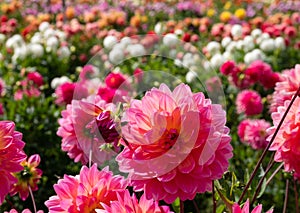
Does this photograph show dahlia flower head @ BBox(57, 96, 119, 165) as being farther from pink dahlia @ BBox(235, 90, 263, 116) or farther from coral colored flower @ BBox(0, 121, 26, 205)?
pink dahlia @ BBox(235, 90, 263, 116)

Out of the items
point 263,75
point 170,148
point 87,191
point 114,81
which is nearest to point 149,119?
point 170,148

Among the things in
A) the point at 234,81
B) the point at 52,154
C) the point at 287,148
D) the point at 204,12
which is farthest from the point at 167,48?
the point at 204,12

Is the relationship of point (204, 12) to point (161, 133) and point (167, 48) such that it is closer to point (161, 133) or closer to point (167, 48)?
point (167, 48)

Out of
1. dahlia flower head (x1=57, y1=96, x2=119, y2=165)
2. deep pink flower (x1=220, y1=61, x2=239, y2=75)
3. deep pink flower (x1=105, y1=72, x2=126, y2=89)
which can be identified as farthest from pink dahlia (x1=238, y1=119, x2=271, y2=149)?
dahlia flower head (x1=57, y1=96, x2=119, y2=165)

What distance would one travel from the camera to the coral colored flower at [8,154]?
0.95 metres

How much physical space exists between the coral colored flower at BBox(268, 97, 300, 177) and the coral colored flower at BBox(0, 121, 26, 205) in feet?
1.48

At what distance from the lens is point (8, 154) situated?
3.13 ft

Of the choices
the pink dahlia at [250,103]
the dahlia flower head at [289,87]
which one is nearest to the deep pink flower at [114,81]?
the pink dahlia at [250,103]

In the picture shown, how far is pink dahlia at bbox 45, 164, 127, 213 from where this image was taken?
0.89m

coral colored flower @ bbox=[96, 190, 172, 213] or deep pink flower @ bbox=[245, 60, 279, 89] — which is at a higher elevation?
coral colored flower @ bbox=[96, 190, 172, 213]

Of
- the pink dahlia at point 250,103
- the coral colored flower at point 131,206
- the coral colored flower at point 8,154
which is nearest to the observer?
the coral colored flower at point 131,206

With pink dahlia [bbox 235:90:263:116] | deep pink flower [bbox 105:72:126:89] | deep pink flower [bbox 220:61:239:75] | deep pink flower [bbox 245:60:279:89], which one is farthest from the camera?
deep pink flower [bbox 220:61:239:75]

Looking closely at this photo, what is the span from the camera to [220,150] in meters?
0.90

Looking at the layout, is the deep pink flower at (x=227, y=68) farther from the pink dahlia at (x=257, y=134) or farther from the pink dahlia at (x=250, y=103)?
the pink dahlia at (x=257, y=134)
